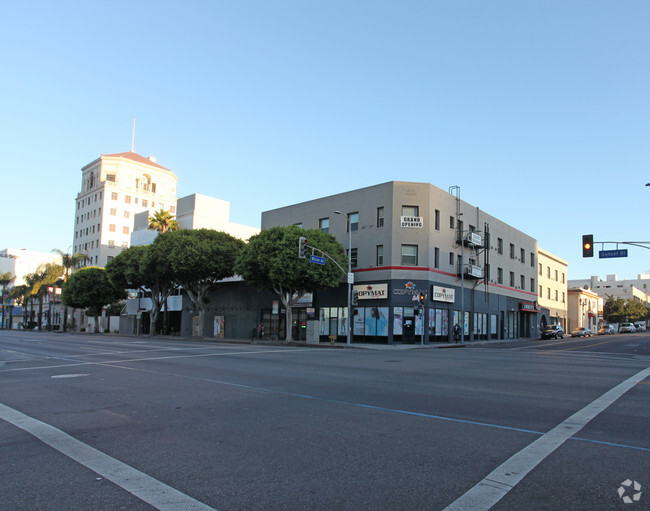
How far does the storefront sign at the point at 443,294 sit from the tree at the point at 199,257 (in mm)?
16717

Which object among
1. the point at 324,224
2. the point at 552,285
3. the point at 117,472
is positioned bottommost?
the point at 117,472

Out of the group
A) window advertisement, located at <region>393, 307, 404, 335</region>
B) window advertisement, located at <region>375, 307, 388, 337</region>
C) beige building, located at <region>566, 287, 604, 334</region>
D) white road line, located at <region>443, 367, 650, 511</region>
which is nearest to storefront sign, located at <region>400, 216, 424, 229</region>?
window advertisement, located at <region>393, 307, 404, 335</region>

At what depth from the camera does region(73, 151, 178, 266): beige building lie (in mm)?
100250

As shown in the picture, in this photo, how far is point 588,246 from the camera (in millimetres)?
28531

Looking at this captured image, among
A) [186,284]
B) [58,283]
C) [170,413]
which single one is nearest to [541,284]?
[186,284]

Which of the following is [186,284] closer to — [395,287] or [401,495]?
[395,287]

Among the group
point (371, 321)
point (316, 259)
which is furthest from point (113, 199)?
point (316, 259)

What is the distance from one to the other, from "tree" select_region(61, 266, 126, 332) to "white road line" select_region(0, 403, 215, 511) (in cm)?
6164

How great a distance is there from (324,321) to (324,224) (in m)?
8.81

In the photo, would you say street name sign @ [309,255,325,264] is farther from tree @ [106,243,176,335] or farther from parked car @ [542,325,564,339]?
parked car @ [542,325,564,339]

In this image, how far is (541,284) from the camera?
66.6 metres

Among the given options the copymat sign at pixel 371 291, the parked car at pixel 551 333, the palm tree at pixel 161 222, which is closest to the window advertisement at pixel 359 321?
the copymat sign at pixel 371 291

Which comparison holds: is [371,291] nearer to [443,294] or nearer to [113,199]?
[443,294]

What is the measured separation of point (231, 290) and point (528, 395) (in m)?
43.2
